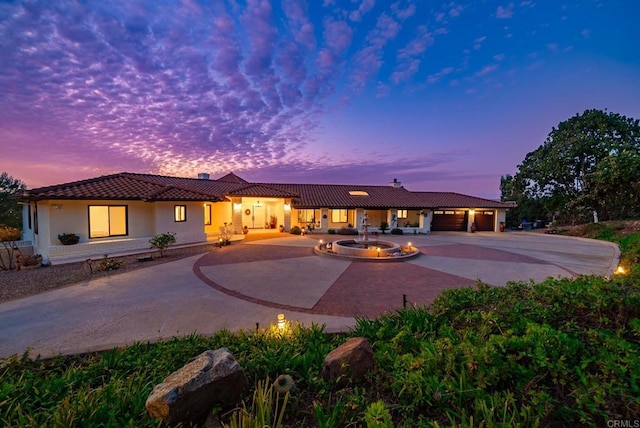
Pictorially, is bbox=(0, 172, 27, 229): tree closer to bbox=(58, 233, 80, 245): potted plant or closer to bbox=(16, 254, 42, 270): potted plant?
bbox=(58, 233, 80, 245): potted plant

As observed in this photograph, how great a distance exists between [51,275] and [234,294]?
29.0 feet

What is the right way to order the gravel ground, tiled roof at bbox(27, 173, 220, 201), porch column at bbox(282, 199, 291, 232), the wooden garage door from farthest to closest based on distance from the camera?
→ 1. the wooden garage door
2. porch column at bbox(282, 199, 291, 232)
3. tiled roof at bbox(27, 173, 220, 201)
4. the gravel ground

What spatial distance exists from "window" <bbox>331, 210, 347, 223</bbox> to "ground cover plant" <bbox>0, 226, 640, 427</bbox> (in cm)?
2230

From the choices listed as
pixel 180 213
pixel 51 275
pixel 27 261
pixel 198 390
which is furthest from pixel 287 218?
pixel 198 390

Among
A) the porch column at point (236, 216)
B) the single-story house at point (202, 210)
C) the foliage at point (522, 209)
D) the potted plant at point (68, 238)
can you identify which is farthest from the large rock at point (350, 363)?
the foliage at point (522, 209)

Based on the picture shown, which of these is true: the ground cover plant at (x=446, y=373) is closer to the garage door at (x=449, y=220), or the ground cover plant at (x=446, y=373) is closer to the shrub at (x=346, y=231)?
the shrub at (x=346, y=231)

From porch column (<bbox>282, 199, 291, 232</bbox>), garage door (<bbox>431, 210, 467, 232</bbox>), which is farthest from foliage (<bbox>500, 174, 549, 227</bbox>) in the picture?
porch column (<bbox>282, 199, 291, 232</bbox>)

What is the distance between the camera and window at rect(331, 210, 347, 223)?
2653cm

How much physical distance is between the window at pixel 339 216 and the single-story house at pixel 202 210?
0.36 feet

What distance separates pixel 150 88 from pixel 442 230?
29876mm

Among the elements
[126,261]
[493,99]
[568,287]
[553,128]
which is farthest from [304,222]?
[553,128]

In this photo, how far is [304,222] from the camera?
26219 mm

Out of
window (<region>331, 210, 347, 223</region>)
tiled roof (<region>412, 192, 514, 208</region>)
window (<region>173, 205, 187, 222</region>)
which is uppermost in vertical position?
tiled roof (<region>412, 192, 514, 208</region>)

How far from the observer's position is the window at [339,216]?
87.1ft
